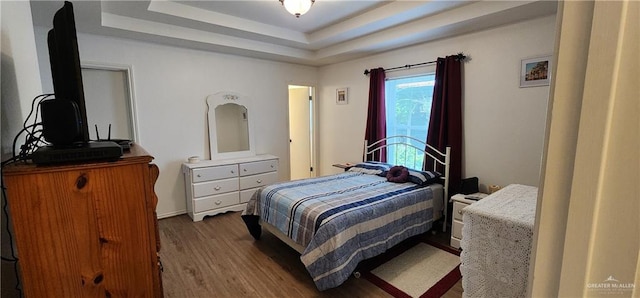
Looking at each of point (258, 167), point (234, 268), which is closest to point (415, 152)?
point (258, 167)

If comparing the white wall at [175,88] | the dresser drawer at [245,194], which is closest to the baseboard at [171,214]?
the white wall at [175,88]

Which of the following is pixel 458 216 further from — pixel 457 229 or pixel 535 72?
pixel 535 72

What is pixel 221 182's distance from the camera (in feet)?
12.5

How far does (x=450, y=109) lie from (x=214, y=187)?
10.3 ft

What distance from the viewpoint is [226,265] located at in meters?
2.62

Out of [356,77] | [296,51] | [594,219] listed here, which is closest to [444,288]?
[594,219]

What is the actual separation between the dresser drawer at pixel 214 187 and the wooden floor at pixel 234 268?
43 centimetres

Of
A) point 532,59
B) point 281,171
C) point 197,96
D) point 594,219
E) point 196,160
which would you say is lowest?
point 281,171

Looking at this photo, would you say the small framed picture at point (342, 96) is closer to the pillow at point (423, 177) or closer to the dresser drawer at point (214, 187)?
the pillow at point (423, 177)

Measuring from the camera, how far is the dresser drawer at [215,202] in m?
3.66

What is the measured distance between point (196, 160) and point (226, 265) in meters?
1.77

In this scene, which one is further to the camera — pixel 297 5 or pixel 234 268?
pixel 234 268

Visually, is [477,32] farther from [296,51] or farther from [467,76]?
[296,51]

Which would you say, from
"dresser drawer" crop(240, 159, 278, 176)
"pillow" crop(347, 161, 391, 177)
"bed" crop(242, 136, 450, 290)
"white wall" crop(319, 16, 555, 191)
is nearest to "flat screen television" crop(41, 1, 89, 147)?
"bed" crop(242, 136, 450, 290)
